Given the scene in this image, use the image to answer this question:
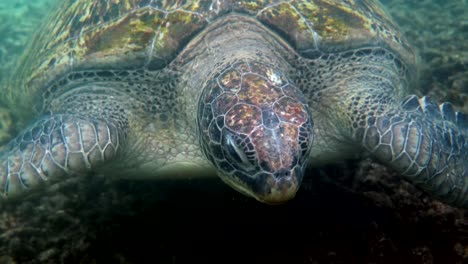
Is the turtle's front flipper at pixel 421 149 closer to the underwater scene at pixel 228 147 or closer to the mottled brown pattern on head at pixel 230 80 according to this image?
the underwater scene at pixel 228 147

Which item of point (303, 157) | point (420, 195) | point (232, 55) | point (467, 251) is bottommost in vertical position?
point (467, 251)

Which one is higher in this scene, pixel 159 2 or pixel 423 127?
pixel 159 2

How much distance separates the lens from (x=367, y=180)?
110 inches

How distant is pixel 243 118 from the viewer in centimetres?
201

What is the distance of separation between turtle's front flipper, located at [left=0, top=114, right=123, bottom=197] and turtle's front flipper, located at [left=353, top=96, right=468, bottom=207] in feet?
6.70

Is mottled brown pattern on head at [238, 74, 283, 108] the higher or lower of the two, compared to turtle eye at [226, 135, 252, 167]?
higher

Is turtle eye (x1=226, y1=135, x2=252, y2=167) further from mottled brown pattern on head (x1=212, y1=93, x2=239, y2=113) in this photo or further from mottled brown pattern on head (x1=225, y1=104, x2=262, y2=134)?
mottled brown pattern on head (x1=212, y1=93, x2=239, y2=113)

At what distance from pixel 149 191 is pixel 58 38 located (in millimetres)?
2244

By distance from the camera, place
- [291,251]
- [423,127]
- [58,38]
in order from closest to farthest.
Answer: [291,251]
[423,127]
[58,38]

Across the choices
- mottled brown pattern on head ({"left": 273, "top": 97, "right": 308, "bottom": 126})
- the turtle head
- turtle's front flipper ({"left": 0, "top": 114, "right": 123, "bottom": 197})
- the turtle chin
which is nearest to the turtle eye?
the turtle head

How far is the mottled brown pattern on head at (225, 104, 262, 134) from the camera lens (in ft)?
6.46

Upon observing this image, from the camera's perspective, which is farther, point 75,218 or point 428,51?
point 428,51

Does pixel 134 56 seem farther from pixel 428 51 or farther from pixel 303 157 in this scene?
pixel 428 51

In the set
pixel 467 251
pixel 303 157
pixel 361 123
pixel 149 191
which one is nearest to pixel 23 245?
pixel 149 191
